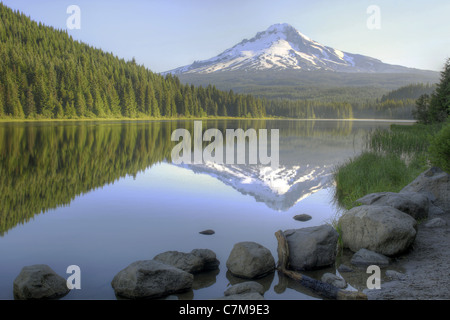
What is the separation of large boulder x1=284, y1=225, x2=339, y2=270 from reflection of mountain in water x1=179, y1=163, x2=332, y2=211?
155 inches

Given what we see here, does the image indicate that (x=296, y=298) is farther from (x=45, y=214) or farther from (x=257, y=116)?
(x=257, y=116)

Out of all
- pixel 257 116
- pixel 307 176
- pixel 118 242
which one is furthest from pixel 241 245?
pixel 257 116

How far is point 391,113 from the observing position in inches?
5655

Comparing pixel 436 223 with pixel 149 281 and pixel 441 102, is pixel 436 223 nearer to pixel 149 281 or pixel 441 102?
pixel 149 281

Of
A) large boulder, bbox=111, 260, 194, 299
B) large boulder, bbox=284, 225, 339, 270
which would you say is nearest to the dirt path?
large boulder, bbox=284, 225, 339, 270

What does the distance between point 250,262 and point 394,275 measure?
95.3 inches

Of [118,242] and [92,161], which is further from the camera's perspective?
[92,161]

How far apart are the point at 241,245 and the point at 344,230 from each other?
8.38 ft

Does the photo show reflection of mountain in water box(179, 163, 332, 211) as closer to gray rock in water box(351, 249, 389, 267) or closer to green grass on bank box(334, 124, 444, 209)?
green grass on bank box(334, 124, 444, 209)

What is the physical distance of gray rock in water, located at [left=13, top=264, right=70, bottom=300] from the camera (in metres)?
5.50

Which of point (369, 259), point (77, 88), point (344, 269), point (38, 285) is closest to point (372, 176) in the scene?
point (369, 259)

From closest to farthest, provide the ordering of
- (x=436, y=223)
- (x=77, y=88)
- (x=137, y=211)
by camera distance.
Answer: (x=436, y=223), (x=137, y=211), (x=77, y=88)

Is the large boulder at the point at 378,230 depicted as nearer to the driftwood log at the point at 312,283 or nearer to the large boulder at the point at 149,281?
the driftwood log at the point at 312,283

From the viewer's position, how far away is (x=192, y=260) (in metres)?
6.59
